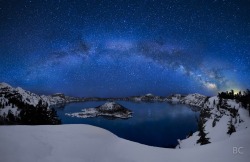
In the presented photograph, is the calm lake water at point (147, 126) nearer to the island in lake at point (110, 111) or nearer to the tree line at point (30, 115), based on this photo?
the island in lake at point (110, 111)

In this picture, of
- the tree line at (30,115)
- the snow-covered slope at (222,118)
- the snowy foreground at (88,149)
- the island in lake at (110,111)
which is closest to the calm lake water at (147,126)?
the island in lake at (110,111)

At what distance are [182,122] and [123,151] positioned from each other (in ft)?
51.3

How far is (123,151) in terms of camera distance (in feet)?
12.9

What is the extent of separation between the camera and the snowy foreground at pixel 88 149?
2977mm

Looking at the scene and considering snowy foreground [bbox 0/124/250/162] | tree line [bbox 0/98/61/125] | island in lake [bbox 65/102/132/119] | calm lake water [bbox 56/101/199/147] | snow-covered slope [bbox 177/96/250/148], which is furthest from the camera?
calm lake water [bbox 56/101/199/147]

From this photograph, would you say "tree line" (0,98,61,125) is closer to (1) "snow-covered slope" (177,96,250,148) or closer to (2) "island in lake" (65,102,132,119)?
(2) "island in lake" (65,102,132,119)

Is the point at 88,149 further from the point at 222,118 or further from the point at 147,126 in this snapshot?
the point at 147,126

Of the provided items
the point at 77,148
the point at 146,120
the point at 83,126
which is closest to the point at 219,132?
the point at 146,120

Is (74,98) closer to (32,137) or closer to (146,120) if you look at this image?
(32,137)

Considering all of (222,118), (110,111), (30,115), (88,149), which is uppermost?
(110,111)

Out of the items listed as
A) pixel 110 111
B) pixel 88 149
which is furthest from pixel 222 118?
pixel 88 149

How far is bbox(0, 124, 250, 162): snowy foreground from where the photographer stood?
9.77 ft

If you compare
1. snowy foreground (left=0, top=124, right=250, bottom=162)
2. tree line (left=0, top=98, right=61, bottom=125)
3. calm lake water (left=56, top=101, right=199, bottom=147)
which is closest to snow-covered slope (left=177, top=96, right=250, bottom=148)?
snowy foreground (left=0, top=124, right=250, bottom=162)

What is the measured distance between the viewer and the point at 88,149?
11.9 ft
